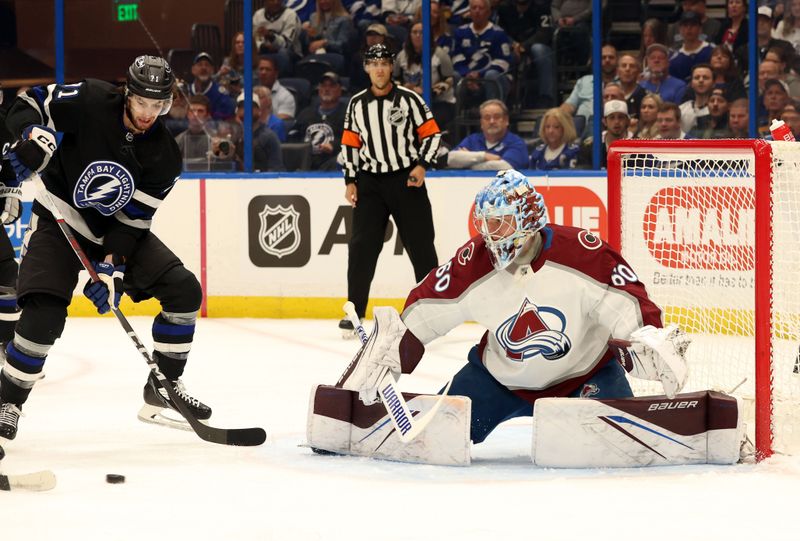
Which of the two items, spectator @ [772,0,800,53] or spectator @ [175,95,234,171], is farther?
spectator @ [175,95,234,171]

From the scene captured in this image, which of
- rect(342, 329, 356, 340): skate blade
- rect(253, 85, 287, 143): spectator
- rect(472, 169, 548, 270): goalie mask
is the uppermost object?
rect(253, 85, 287, 143): spectator

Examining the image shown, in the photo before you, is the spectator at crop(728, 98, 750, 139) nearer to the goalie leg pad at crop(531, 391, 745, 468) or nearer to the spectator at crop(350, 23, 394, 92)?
the spectator at crop(350, 23, 394, 92)

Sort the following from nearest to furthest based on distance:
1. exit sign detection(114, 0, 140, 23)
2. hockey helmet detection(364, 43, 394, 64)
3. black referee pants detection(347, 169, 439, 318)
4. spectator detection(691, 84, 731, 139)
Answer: hockey helmet detection(364, 43, 394, 64) < black referee pants detection(347, 169, 439, 318) < spectator detection(691, 84, 731, 139) < exit sign detection(114, 0, 140, 23)

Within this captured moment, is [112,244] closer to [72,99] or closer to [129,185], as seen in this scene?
[129,185]

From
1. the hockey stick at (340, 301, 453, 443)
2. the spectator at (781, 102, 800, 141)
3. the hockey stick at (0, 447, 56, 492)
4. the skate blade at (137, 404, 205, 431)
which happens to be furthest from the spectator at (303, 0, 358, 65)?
the hockey stick at (0, 447, 56, 492)

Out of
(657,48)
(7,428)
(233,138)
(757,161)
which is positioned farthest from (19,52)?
(757,161)

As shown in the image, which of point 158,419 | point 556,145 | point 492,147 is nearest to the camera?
point 158,419

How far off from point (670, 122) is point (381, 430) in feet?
12.1

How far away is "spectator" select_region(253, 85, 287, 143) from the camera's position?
23.6ft

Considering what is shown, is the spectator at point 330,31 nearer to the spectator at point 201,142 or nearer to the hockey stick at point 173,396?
the spectator at point 201,142

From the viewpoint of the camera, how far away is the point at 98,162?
3.55 meters

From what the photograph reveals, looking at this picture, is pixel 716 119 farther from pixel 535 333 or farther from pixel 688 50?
pixel 535 333

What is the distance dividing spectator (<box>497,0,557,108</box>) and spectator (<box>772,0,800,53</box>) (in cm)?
113

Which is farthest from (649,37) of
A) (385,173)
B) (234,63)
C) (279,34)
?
(234,63)
